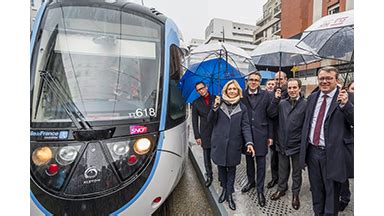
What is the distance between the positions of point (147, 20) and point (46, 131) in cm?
165

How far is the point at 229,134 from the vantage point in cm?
252

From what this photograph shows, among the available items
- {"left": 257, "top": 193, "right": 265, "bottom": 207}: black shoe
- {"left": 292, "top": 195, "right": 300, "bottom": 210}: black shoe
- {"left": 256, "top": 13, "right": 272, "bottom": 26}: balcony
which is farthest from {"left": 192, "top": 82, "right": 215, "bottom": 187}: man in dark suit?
{"left": 256, "top": 13, "right": 272, "bottom": 26}: balcony

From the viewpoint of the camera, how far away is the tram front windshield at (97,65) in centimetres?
195

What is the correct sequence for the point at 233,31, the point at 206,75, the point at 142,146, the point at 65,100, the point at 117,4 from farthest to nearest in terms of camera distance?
the point at 233,31 → the point at 206,75 → the point at 117,4 → the point at 142,146 → the point at 65,100

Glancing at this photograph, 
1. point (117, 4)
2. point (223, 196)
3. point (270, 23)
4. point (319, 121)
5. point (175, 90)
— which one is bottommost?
point (223, 196)

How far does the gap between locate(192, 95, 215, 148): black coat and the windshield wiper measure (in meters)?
1.63

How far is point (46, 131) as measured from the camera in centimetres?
185

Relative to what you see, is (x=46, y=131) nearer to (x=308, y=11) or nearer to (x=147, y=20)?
(x=147, y=20)

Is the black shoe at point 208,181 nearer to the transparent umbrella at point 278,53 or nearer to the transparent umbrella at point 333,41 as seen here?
the transparent umbrella at point 278,53

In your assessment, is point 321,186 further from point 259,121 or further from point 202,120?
point 202,120

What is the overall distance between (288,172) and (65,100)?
299 cm

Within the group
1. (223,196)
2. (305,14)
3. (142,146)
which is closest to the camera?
(142,146)

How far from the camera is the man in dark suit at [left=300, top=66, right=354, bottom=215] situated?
6.39 feet

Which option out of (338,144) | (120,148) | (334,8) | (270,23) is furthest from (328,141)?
(270,23)
